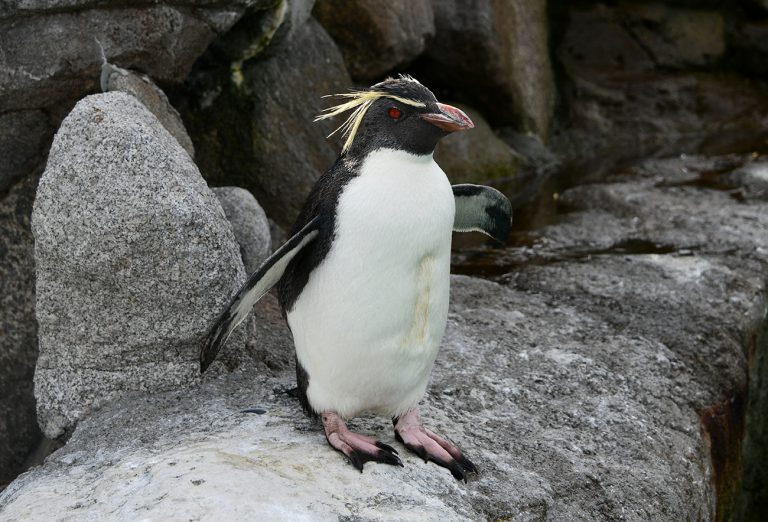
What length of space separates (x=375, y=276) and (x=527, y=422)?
0.89m

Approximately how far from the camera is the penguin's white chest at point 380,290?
99.5 inches

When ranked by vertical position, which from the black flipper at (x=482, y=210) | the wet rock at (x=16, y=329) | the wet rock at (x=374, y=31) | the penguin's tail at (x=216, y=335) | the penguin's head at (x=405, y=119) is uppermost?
the wet rock at (x=374, y=31)

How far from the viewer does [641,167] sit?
22.6 ft

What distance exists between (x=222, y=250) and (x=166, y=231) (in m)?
0.21

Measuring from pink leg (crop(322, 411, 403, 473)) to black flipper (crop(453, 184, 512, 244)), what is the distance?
0.77 metres

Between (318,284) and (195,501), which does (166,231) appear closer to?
(318,284)

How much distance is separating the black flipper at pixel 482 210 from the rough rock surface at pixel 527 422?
535mm

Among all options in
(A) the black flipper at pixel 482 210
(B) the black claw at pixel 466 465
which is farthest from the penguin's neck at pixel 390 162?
(B) the black claw at pixel 466 465

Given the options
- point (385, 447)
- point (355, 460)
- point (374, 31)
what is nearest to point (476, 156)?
point (374, 31)

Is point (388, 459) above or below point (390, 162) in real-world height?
below

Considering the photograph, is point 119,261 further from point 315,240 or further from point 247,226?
point 247,226

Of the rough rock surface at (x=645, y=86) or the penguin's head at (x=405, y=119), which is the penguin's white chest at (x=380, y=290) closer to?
the penguin's head at (x=405, y=119)

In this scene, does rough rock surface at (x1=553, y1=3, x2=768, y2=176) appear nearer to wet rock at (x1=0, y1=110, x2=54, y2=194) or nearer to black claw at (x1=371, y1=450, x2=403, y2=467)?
wet rock at (x1=0, y1=110, x2=54, y2=194)

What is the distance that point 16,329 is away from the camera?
12.5 ft
